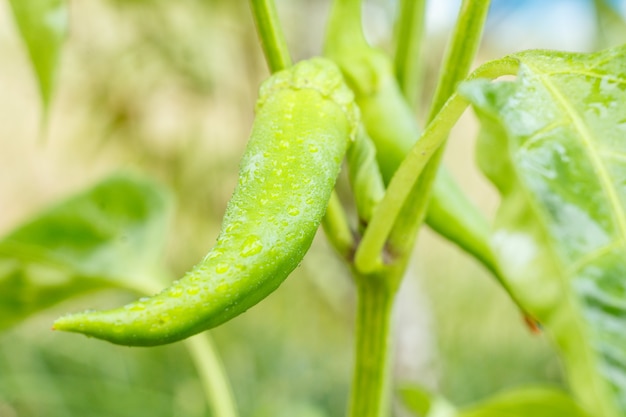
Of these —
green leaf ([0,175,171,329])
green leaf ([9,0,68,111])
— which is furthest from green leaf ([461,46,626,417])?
green leaf ([0,175,171,329])

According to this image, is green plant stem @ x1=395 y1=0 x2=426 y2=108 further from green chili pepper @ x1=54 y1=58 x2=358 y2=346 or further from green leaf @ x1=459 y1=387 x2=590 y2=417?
green leaf @ x1=459 y1=387 x2=590 y2=417

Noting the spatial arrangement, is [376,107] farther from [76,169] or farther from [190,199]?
[76,169]

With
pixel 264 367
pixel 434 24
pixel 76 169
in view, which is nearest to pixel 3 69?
pixel 76 169

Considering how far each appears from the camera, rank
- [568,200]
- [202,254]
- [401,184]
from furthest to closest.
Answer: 1. [202,254]
2. [401,184]
3. [568,200]

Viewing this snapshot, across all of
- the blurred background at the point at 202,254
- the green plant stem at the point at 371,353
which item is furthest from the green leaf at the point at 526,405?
the blurred background at the point at 202,254

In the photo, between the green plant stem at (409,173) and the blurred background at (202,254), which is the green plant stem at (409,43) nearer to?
the green plant stem at (409,173)

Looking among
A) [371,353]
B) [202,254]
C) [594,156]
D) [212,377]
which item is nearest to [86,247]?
[212,377]

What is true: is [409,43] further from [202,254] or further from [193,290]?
[202,254]
